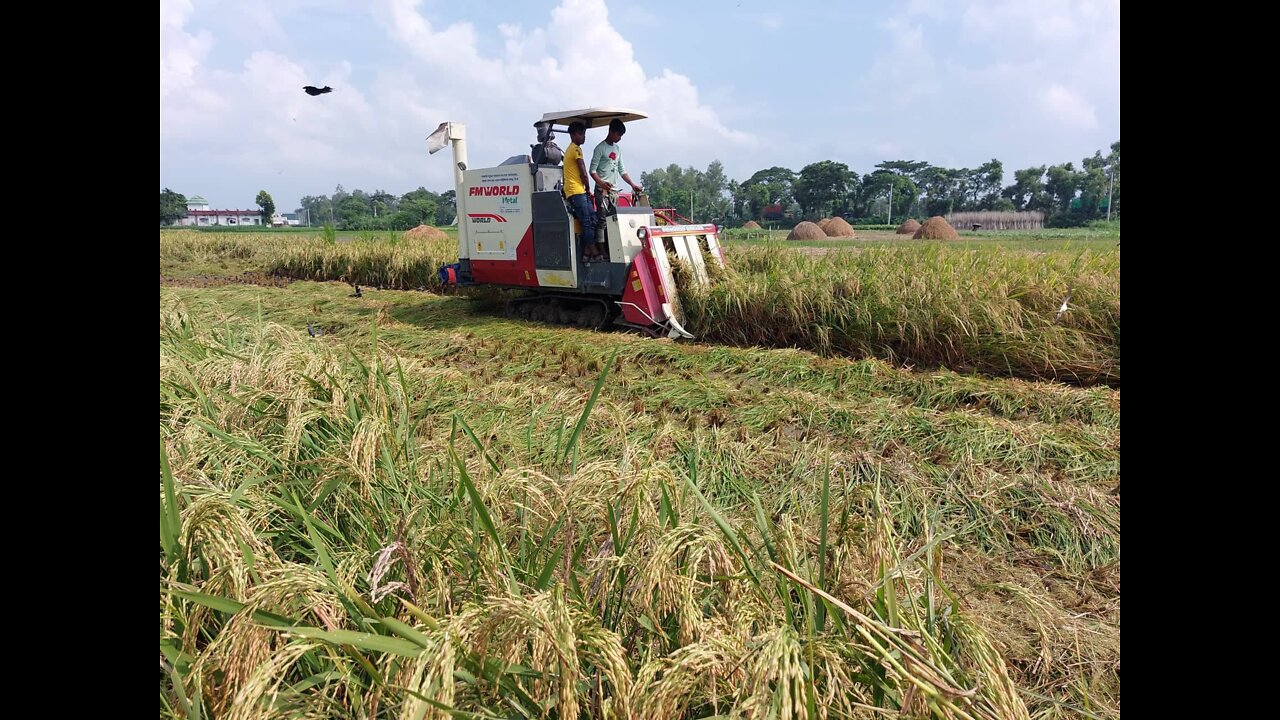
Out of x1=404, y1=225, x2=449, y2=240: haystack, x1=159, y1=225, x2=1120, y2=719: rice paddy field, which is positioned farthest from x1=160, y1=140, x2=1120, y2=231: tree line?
x1=159, y1=225, x2=1120, y2=719: rice paddy field

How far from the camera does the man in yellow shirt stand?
8.05 metres

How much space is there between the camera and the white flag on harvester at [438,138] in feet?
32.0

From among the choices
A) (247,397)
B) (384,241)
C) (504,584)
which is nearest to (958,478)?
(504,584)

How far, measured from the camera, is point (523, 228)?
8.75m

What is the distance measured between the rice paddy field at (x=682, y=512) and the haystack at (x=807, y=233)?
2873cm

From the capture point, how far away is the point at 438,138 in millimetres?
9812

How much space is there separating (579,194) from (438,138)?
3037 mm

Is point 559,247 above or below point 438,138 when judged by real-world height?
below

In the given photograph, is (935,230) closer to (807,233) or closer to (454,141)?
(807,233)

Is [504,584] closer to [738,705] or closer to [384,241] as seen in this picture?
[738,705]

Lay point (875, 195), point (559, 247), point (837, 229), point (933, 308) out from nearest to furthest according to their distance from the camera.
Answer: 1. point (933, 308)
2. point (559, 247)
3. point (837, 229)
4. point (875, 195)

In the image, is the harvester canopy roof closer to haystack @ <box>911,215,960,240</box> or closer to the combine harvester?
the combine harvester

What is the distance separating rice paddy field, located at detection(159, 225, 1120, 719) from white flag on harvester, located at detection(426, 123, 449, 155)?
10.9ft

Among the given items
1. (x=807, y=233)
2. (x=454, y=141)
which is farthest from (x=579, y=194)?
(x=807, y=233)
